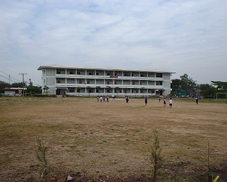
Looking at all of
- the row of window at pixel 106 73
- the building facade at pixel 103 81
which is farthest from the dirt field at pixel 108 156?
the row of window at pixel 106 73

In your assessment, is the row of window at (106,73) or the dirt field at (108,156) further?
the row of window at (106,73)

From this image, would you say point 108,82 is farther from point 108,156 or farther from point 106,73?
point 108,156

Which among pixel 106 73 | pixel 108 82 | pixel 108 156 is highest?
pixel 106 73

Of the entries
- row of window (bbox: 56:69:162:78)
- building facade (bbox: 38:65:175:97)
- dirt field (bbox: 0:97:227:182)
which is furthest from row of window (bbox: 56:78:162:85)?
dirt field (bbox: 0:97:227:182)

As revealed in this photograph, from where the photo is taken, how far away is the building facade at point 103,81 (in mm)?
61513

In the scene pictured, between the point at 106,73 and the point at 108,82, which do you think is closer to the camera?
the point at 108,82

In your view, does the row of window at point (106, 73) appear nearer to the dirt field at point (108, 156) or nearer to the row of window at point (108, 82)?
the row of window at point (108, 82)

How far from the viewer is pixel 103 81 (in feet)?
221

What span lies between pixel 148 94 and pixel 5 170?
67.7 m

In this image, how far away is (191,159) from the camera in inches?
233

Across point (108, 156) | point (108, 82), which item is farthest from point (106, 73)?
point (108, 156)

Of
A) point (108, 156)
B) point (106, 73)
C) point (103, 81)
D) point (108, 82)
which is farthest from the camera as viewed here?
point (106, 73)

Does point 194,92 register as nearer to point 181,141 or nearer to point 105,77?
point 105,77

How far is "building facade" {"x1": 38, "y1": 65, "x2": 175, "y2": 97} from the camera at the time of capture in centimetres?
6151
